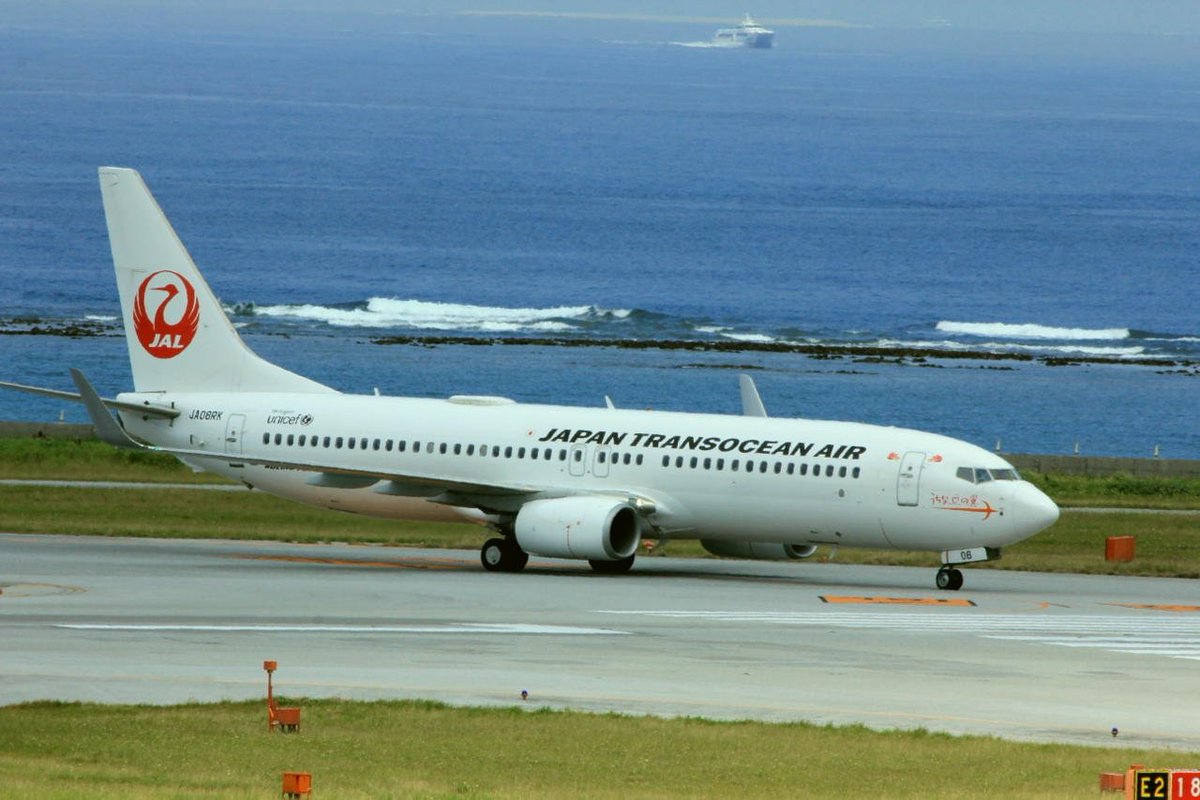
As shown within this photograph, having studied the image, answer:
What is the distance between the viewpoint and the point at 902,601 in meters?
42.8

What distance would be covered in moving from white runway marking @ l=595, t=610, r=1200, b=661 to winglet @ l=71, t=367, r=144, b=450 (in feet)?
48.9

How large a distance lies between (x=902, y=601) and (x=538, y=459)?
10.7m

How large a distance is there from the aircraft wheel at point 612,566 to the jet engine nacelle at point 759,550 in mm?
1978

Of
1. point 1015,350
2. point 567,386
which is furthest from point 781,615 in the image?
point 1015,350

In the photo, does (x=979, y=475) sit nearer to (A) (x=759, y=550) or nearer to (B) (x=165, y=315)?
(A) (x=759, y=550)

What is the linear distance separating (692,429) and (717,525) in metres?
2.42

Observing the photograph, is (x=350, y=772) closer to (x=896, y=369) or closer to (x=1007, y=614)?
(x=1007, y=614)

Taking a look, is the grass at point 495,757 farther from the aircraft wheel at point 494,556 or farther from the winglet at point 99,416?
the aircraft wheel at point 494,556

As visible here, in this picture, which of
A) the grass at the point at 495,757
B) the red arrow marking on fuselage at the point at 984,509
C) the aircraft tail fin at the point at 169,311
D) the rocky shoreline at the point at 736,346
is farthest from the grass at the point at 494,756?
the rocky shoreline at the point at 736,346

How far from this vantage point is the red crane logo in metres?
54.1

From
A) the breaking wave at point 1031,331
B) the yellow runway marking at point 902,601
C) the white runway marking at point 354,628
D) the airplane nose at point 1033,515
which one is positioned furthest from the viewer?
the breaking wave at point 1031,331

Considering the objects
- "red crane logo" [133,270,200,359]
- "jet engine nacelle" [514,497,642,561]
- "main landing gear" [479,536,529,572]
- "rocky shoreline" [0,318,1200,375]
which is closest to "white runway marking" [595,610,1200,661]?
"jet engine nacelle" [514,497,642,561]

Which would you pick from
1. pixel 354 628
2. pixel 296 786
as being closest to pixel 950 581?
pixel 354 628

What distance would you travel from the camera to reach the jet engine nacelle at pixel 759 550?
49.3m
